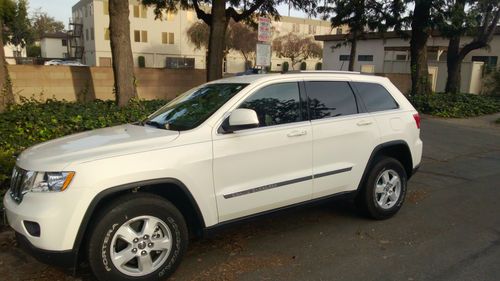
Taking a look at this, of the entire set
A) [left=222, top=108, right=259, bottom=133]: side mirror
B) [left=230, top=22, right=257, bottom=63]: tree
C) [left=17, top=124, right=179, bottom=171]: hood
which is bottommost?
[left=17, top=124, right=179, bottom=171]: hood

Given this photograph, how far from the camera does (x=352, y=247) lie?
4324 millimetres

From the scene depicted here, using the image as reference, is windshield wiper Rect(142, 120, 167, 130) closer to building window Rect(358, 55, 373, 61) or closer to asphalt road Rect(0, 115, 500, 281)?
asphalt road Rect(0, 115, 500, 281)

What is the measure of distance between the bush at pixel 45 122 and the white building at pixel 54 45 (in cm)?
7893

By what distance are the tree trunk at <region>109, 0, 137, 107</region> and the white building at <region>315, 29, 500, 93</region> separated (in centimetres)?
1374

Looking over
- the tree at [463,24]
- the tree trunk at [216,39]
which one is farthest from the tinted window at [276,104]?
the tree at [463,24]

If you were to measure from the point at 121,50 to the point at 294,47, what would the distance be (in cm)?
5383

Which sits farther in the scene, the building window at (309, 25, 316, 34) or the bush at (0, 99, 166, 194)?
the building window at (309, 25, 316, 34)

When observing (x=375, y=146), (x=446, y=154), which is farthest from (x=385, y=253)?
(x=446, y=154)

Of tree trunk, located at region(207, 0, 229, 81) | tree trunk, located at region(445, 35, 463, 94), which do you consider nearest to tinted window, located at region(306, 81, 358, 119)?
tree trunk, located at region(207, 0, 229, 81)

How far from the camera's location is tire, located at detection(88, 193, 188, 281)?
3234 mm

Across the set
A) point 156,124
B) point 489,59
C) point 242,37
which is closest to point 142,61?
point 242,37

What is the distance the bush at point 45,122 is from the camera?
631 cm

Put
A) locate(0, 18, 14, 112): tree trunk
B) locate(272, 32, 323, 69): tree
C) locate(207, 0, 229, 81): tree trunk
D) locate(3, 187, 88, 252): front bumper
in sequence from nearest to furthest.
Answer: locate(3, 187, 88, 252): front bumper < locate(0, 18, 14, 112): tree trunk < locate(207, 0, 229, 81): tree trunk < locate(272, 32, 323, 69): tree

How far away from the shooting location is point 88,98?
11.4 metres
